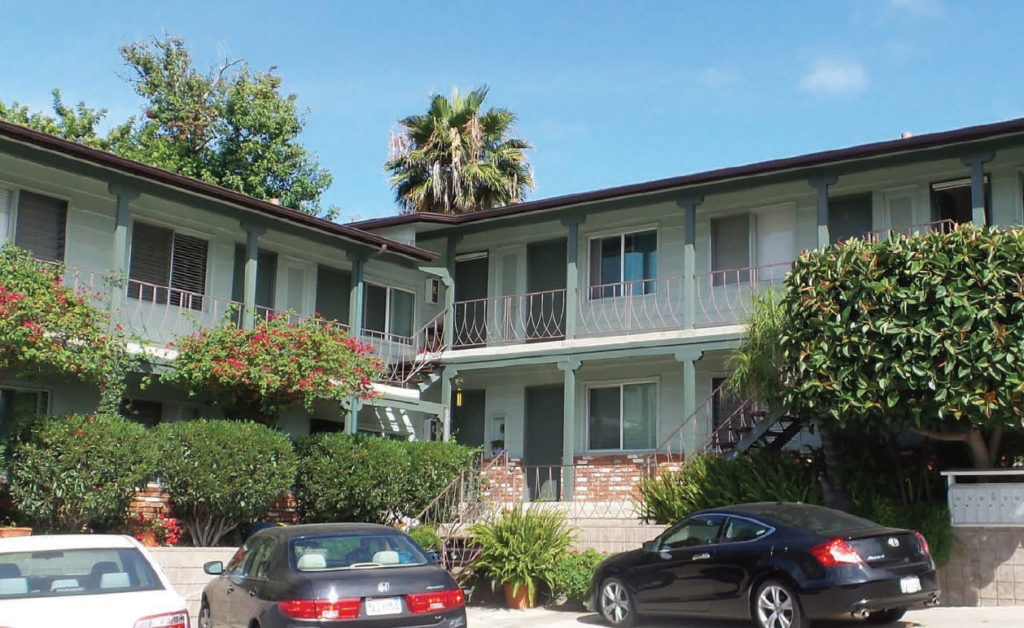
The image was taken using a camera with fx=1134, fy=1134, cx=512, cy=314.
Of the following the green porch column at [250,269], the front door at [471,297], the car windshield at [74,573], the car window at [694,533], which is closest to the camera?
the car windshield at [74,573]

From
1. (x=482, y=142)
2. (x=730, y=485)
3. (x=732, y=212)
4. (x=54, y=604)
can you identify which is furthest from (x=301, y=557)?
(x=482, y=142)

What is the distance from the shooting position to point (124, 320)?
1925cm

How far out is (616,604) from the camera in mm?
13273

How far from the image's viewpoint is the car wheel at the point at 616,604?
1309 cm

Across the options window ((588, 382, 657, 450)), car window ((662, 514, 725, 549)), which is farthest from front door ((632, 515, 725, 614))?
window ((588, 382, 657, 450))

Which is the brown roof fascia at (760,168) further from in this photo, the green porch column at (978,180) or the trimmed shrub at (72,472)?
the trimmed shrub at (72,472)

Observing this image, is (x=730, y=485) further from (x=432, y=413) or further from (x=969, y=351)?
(x=432, y=413)

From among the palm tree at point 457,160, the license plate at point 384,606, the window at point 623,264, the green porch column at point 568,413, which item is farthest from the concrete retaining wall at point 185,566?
the palm tree at point 457,160

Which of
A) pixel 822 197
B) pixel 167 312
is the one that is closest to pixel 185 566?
pixel 167 312

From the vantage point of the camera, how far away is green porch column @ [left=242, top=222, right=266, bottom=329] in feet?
65.2

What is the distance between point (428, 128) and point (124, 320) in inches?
563

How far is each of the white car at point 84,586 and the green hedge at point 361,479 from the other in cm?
949

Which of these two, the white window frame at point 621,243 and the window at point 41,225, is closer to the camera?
the window at point 41,225

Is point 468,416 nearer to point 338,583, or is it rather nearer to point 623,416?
point 623,416
